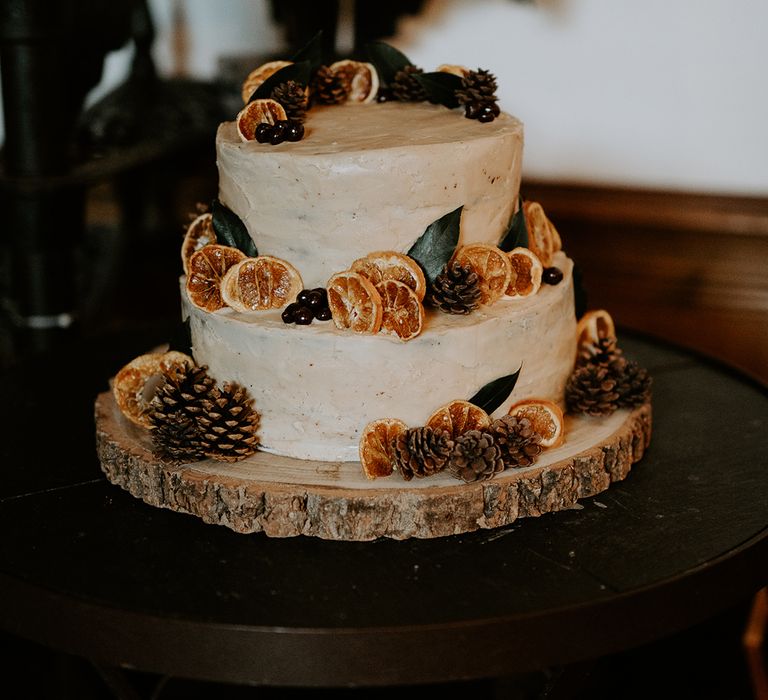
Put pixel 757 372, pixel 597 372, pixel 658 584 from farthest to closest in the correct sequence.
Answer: pixel 757 372 < pixel 597 372 < pixel 658 584

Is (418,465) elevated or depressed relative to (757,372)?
elevated

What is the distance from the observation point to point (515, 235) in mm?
1436

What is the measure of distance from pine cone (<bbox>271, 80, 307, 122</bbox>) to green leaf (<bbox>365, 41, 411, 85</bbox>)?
22 centimetres

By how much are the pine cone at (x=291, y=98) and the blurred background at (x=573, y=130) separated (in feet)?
2.71

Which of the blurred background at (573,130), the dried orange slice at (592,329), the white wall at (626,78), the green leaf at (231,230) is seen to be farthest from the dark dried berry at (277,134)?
the white wall at (626,78)

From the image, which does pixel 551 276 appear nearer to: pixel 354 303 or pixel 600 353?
pixel 600 353

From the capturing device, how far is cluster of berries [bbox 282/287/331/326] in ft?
4.34

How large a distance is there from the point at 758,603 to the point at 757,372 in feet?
2.18

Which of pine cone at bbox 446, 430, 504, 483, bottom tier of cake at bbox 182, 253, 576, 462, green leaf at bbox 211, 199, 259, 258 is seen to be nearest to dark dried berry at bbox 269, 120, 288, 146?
green leaf at bbox 211, 199, 259, 258

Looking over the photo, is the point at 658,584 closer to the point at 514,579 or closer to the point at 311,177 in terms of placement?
the point at 514,579

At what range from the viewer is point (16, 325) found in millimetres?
2180

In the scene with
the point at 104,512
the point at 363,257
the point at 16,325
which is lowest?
the point at 16,325

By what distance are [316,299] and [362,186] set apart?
0.15m

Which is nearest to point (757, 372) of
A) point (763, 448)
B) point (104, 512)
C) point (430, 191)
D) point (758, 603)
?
point (758, 603)
